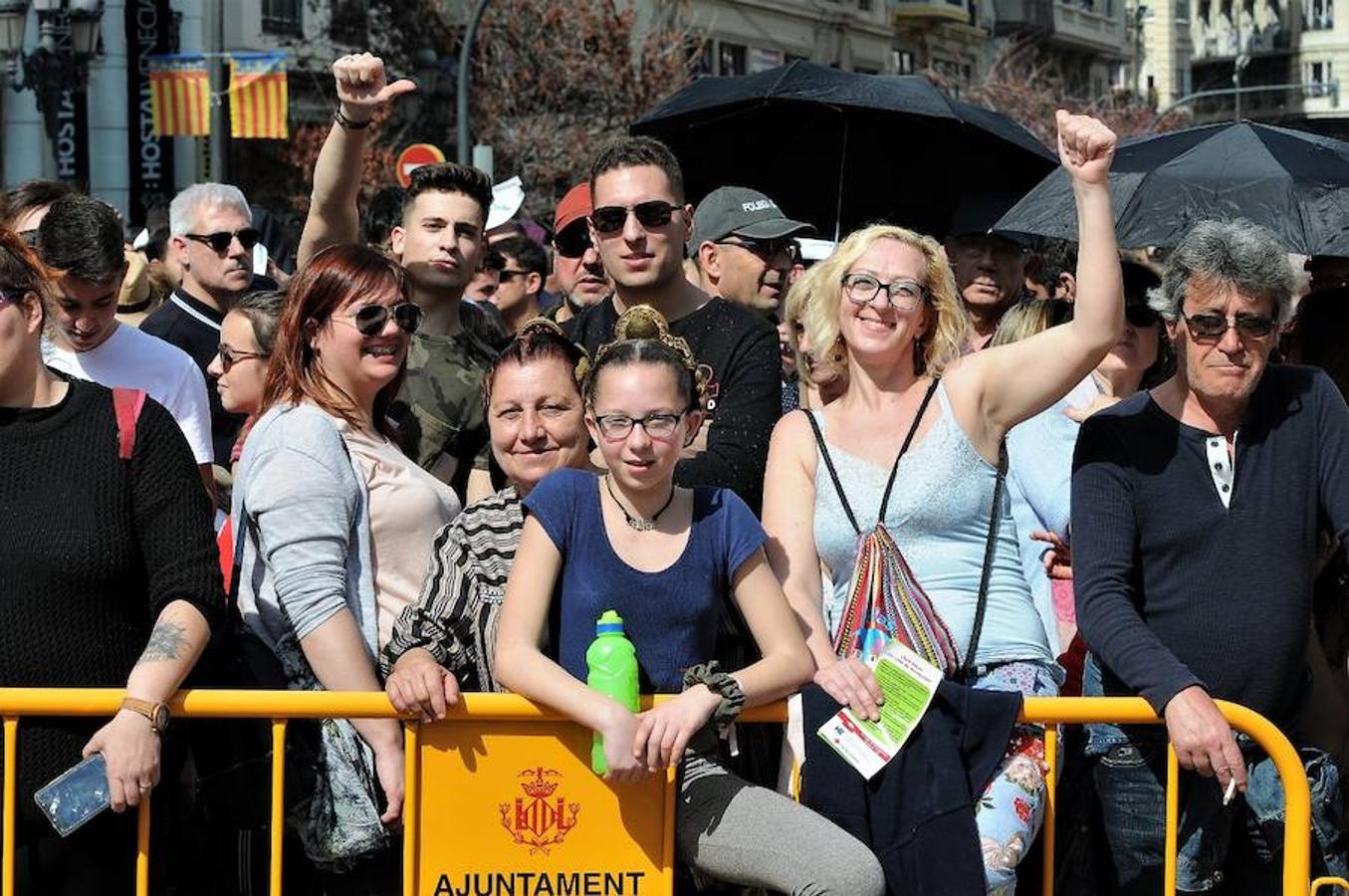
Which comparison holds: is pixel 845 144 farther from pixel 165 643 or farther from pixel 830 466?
pixel 165 643

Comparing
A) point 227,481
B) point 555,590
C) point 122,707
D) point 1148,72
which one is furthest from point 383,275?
point 1148,72

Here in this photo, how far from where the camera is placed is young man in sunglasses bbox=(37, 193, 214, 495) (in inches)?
231

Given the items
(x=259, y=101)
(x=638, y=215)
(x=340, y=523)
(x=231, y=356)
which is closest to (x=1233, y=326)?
(x=638, y=215)

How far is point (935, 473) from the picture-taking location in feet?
14.6

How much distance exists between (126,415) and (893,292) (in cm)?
179

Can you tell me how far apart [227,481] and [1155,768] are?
342 centimetres

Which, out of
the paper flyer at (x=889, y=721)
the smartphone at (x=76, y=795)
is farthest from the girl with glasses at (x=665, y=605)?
the smartphone at (x=76, y=795)

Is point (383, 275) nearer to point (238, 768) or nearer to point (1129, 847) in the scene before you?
point (238, 768)

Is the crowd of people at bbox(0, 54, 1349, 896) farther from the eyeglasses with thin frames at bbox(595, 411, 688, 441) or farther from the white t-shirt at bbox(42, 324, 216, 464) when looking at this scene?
the white t-shirt at bbox(42, 324, 216, 464)

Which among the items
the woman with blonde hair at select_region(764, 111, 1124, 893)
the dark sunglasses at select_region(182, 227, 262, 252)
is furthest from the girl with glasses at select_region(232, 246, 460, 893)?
the dark sunglasses at select_region(182, 227, 262, 252)

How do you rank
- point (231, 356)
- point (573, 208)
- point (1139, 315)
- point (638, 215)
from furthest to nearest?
point (573, 208) < point (231, 356) < point (1139, 315) < point (638, 215)

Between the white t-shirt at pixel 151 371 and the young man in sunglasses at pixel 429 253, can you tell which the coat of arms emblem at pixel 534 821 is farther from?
the white t-shirt at pixel 151 371

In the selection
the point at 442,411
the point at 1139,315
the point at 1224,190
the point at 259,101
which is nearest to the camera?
the point at 442,411

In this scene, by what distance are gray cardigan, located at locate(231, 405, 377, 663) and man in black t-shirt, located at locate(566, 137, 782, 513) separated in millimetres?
861
